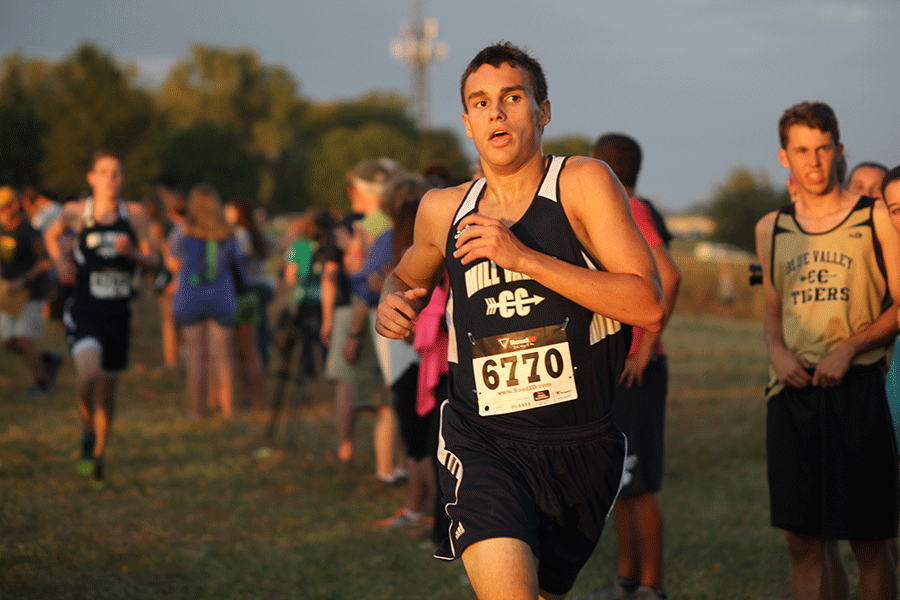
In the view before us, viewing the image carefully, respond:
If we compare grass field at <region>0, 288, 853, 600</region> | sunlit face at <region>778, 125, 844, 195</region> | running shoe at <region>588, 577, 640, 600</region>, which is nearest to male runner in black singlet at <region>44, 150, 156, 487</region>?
grass field at <region>0, 288, 853, 600</region>

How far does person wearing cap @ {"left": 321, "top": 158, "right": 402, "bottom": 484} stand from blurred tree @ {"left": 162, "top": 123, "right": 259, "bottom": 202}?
69.0 meters

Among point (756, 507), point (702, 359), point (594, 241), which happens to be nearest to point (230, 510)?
point (756, 507)

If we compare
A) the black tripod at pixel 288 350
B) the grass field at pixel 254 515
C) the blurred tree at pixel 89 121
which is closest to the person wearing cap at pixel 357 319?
the grass field at pixel 254 515

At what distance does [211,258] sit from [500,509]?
7239 millimetres

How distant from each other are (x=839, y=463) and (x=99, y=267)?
5.63 metres

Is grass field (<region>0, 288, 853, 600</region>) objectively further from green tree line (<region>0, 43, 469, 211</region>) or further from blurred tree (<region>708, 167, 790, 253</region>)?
blurred tree (<region>708, 167, 790, 253</region>)

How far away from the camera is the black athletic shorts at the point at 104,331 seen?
7.03m

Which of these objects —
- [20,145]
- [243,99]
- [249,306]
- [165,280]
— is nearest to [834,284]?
[249,306]

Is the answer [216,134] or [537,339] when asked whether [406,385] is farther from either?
[216,134]

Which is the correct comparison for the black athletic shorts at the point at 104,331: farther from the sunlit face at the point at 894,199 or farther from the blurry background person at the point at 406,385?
the sunlit face at the point at 894,199

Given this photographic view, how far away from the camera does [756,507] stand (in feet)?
22.8

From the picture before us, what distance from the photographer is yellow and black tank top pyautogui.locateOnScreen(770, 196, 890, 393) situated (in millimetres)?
3936

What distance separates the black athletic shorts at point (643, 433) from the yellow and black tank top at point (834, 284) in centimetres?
93

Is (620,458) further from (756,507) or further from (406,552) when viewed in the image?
(756,507)
